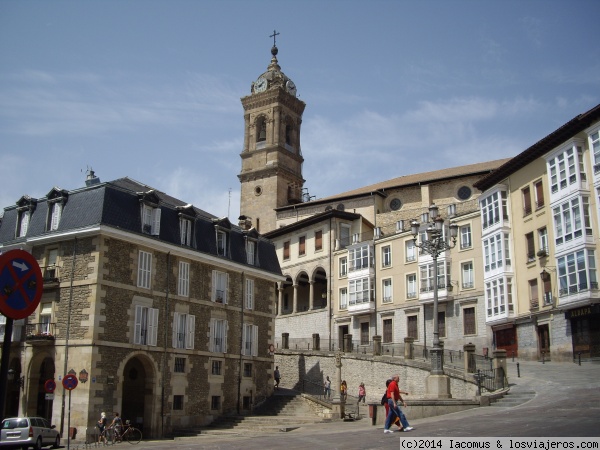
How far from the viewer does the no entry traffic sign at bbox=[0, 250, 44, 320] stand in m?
5.41

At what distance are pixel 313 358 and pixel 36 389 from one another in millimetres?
18177

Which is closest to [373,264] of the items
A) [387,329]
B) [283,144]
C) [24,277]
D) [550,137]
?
[387,329]

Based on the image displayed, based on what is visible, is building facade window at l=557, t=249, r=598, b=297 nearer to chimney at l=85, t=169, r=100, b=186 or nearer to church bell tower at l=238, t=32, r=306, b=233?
chimney at l=85, t=169, r=100, b=186

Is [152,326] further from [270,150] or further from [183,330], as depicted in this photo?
[270,150]

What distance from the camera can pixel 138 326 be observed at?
91.6ft

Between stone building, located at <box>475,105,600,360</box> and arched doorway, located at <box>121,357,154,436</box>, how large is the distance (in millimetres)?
21302

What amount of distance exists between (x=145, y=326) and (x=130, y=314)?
109 cm

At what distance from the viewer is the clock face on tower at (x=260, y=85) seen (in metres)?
75.2

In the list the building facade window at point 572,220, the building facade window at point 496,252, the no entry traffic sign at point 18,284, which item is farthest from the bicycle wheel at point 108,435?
the building facade window at point 496,252

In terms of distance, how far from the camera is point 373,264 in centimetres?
5100

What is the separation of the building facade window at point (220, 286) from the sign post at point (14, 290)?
27054 millimetres

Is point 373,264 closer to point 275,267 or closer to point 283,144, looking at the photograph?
point 275,267

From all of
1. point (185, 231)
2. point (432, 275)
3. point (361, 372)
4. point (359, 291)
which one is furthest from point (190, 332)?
point (359, 291)

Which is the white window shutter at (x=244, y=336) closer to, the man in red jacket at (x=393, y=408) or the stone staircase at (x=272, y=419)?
the stone staircase at (x=272, y=419)
